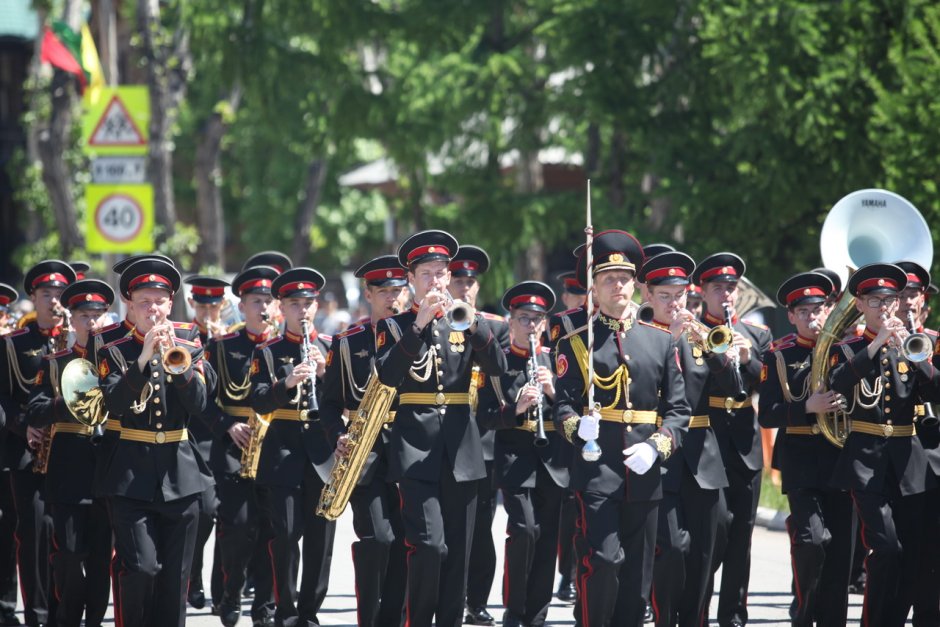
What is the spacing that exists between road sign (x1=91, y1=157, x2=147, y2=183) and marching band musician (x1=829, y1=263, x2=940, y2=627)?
365 inches

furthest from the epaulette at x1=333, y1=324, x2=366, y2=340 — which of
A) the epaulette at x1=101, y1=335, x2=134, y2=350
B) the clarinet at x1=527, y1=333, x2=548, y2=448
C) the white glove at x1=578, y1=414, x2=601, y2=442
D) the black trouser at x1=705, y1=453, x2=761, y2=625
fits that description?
the black trouser at x1=705, y1=453, x2=761, y2=625

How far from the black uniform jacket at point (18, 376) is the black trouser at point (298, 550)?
1.78m

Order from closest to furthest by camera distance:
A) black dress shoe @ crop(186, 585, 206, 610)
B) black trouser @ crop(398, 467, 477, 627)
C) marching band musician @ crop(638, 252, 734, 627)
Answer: black trouser @ crop(398, 467, 477, 627) < marching band musician @ crop(638, 252, 734, 627) < black dress shoe @ crop(186, 585, 206, 610)

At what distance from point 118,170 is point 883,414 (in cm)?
973

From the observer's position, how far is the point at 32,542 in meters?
9.77

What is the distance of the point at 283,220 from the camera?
39531 millimetres

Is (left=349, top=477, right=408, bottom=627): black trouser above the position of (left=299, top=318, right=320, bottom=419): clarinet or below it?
below

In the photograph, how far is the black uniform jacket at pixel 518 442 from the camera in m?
9.88

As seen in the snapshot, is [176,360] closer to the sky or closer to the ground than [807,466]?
closer to the sky

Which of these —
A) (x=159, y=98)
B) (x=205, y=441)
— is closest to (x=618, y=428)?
(x=205, y=441)

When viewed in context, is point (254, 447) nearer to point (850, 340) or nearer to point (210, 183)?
point (850, 340)

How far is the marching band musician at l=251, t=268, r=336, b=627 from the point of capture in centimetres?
933

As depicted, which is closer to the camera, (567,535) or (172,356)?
(172,356)

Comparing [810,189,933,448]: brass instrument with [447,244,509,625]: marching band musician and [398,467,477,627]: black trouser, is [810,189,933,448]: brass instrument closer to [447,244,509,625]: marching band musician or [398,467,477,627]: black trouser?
[447,244,509,625]: marching band musician
